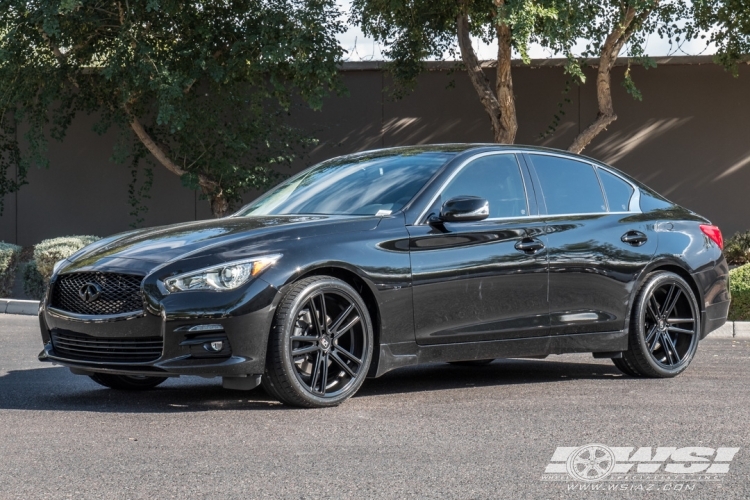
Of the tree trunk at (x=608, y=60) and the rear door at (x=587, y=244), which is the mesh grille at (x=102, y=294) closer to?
the rear door at (x=587, y=244)

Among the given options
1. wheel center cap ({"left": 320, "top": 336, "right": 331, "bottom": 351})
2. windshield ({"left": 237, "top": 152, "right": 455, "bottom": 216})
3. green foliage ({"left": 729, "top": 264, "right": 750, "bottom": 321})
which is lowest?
green foliage ({"left": 729, "top": 264, "right": 750, "bottom": 321})

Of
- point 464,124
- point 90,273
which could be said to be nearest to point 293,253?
point 90,273

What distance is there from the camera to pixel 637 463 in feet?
16.2

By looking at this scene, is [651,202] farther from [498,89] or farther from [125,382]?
[498,89]

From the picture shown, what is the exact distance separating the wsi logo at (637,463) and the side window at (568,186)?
8.40 feet

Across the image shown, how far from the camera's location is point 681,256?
800 cm

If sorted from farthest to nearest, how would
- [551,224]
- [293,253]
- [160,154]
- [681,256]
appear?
[160,154]
[681,256]
[551,224]
[293,253]

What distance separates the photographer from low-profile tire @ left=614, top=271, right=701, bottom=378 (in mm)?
7684

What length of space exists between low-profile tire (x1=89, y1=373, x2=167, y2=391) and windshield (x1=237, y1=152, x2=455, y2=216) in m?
1.34

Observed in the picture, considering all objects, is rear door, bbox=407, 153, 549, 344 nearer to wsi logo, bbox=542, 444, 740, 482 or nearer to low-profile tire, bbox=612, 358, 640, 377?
low-profile tire, bbox=612, 358, 640, 377

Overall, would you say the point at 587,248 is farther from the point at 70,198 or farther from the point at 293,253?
the point at 70,198

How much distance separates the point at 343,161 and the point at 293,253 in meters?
1.79

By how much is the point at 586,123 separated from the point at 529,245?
1290cm

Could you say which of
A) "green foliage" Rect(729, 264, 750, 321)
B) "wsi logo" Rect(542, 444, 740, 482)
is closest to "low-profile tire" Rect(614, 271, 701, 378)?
"wsi logo" Rect(542, 444, 740, 482)
